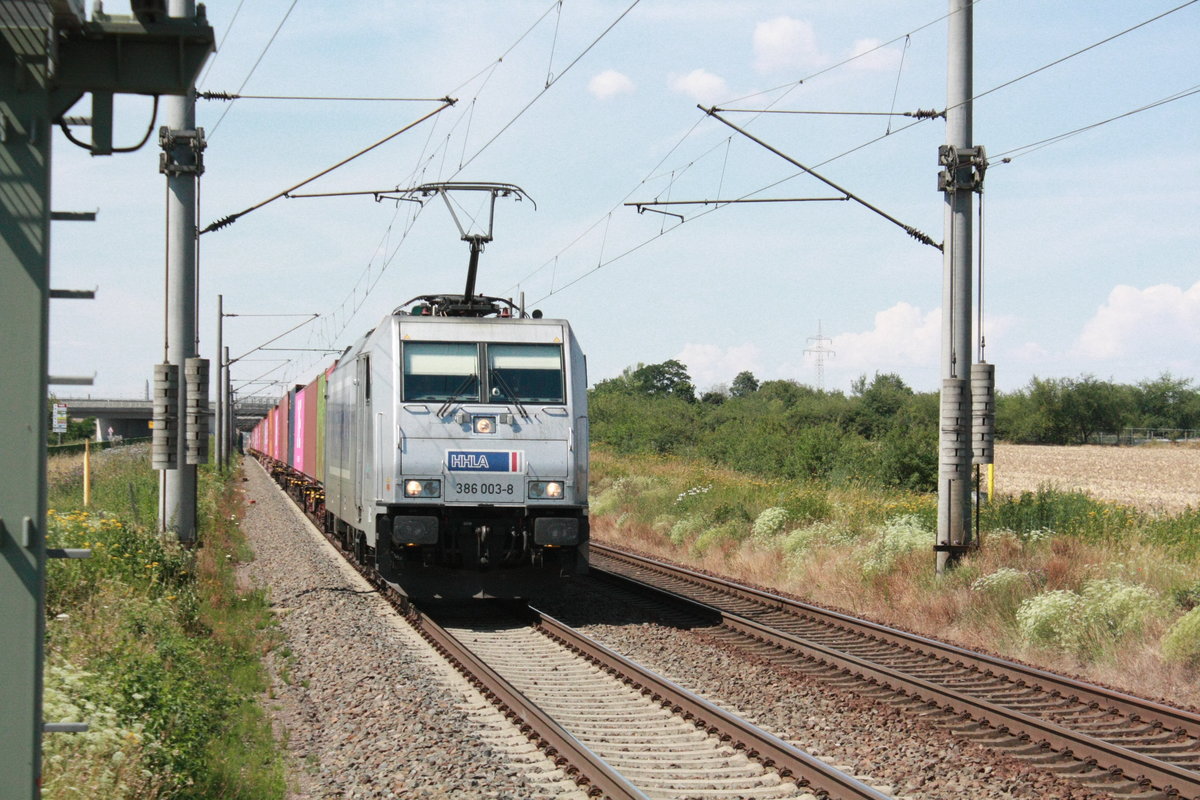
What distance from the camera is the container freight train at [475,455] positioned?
12.4m

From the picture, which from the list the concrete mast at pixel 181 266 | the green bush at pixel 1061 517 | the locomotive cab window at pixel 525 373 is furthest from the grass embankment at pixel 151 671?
the green bush at pixel 1061 517

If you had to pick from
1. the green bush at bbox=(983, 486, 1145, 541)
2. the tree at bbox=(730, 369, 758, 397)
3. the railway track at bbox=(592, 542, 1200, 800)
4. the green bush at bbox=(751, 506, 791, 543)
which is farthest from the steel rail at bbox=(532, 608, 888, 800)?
the tree at bbox=(730, 369, 758, 397)

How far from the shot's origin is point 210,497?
1010 inches

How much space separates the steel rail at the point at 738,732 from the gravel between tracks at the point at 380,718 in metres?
1.26

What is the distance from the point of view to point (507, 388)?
12.9 meters

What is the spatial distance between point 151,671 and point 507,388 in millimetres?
5913

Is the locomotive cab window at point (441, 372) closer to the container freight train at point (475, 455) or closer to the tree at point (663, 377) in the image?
the container freight train at point (475, 455)

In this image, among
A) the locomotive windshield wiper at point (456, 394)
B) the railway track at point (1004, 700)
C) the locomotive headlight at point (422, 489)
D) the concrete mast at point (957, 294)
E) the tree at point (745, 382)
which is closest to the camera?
the railway track at point (1004, 700)

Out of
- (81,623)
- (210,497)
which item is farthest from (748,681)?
(210,497)

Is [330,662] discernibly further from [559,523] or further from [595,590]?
[595,590]

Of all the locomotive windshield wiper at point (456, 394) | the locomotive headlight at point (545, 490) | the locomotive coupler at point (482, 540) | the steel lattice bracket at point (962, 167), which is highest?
the steel lattice bracket at point (962, 167)

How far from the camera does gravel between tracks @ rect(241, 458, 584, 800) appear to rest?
679 centimetres

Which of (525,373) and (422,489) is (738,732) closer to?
(422,489)

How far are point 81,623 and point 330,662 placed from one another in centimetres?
225
